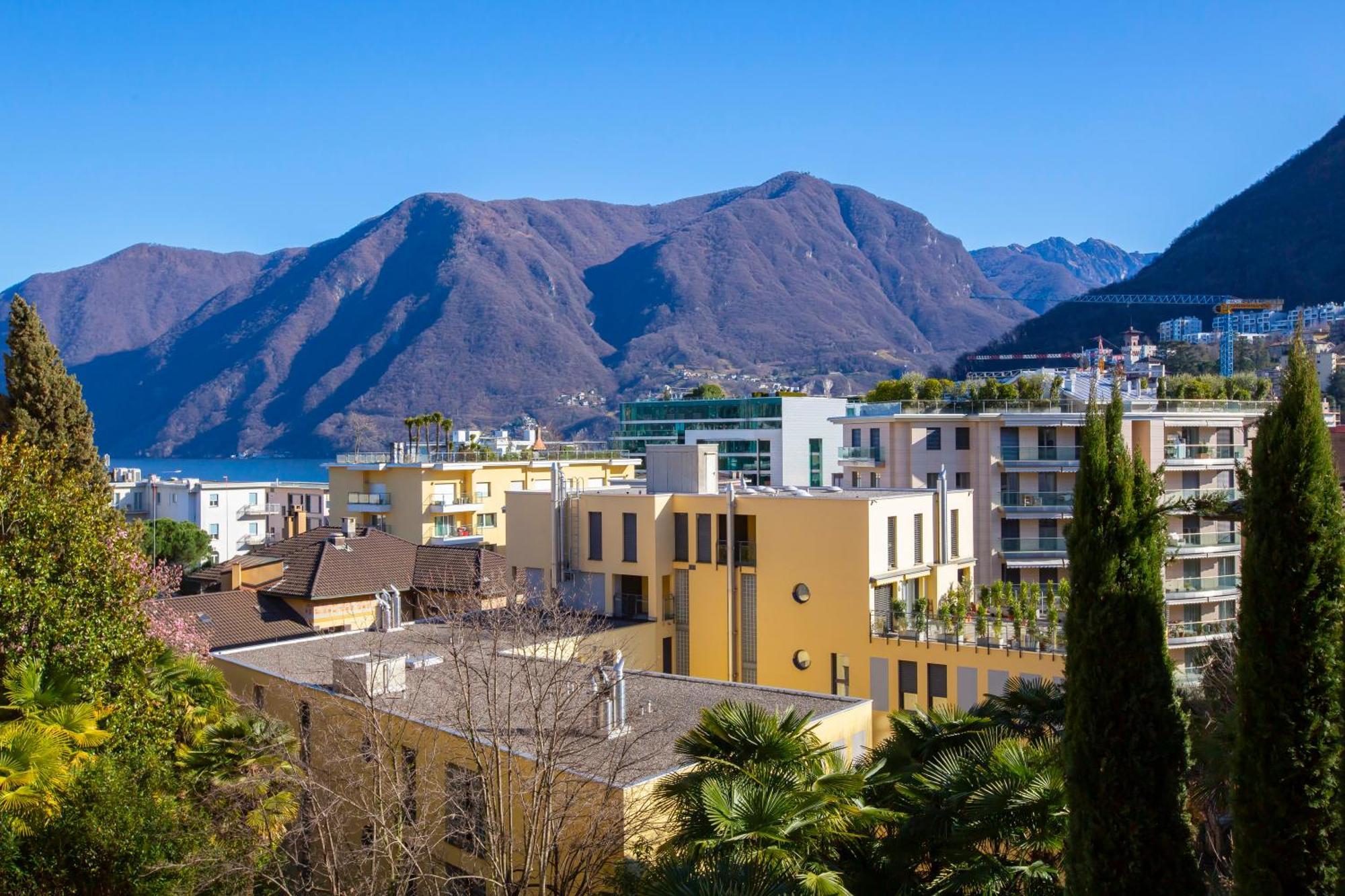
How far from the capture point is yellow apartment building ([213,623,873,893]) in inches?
590

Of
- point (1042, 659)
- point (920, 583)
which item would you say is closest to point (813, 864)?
point (1042, 659)

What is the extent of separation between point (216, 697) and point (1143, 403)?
47401 mm

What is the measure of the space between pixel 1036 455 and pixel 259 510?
72347 mm

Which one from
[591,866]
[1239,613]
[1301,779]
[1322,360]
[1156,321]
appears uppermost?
[1156,321]

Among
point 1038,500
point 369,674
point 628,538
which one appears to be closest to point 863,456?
point 1038,500

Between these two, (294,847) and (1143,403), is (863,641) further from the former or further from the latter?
(1143,403)

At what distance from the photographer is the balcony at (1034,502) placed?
5356 cm

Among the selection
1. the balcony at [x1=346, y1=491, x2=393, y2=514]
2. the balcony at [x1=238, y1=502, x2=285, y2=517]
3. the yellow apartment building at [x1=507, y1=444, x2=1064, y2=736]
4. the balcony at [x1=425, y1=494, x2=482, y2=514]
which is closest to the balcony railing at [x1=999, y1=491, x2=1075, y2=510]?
the yellow apartment building at [x1=507, y1=444, x2=1064, y2=736]

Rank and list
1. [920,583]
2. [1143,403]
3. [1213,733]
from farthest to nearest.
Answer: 1. [1143,403]
2. [920,583]
3. [1213,733]

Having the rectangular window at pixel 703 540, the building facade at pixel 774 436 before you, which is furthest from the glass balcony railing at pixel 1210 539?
the building facade at pixel 774 436

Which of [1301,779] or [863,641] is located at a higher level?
[1301,779]

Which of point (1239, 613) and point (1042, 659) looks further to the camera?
point (1042, 659)

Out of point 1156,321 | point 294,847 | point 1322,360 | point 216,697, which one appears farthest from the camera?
point 1156,321

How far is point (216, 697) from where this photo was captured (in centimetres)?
2120
